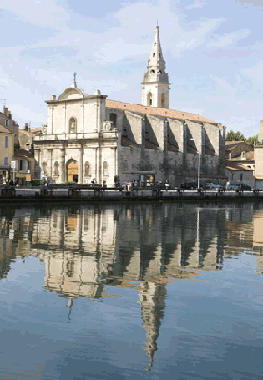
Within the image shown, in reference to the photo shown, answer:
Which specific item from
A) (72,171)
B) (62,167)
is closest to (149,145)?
(72,171)

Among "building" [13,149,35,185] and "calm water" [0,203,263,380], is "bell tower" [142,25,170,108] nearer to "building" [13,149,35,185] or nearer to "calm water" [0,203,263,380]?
"building" [13,149,35,185]

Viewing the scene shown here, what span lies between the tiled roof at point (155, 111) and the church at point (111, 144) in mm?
247

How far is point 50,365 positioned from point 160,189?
6200cm

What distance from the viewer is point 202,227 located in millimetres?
30500

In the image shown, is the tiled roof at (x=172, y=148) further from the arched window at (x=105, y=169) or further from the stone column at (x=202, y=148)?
the arched window at (x=105, y=169)

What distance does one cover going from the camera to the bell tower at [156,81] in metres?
112

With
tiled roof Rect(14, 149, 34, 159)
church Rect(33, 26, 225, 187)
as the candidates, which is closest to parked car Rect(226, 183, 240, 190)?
church Rect(33, 26, 225, 187)

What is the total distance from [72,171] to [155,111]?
2201 cm

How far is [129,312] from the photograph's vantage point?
10062 mm

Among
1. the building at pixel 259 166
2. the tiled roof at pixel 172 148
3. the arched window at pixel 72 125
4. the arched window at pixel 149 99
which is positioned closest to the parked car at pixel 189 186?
the tiled roof at pixel 172 148

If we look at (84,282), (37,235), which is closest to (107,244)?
(37,235)

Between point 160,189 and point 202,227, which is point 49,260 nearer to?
point 202,227

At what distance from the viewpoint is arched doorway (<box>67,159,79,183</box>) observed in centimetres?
7712

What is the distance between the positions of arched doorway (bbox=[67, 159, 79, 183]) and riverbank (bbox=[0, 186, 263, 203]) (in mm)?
14273
